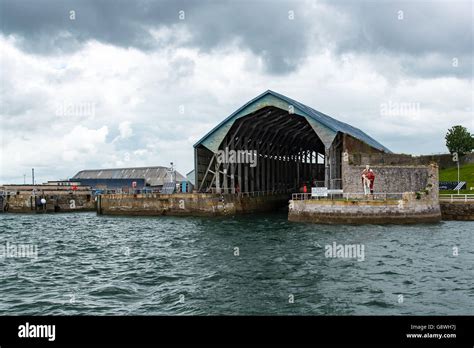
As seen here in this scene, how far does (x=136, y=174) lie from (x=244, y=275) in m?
94.2

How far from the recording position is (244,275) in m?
21.0

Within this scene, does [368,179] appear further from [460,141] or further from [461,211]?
[460,141]

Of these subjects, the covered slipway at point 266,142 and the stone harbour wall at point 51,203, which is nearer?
the covered slipway at point 266,142

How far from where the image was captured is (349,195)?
4647 centimetres

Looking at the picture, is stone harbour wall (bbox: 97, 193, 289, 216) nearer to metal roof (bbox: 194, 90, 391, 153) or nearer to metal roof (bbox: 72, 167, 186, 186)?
metal roof (bbox: 194, 90, 391, 153)

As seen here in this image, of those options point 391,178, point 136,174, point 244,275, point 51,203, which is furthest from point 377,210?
point 136,174

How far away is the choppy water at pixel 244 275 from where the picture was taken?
16.1 meters

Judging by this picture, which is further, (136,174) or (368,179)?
(136,174)

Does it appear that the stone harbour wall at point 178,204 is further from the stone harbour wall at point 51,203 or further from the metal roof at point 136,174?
the metal roof at point 136,174

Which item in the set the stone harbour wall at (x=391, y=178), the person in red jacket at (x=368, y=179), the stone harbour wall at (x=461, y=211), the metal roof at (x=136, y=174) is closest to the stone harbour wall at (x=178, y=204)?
the stone harbour wall at (x=391, y=178)

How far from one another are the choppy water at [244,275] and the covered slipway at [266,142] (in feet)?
61.4

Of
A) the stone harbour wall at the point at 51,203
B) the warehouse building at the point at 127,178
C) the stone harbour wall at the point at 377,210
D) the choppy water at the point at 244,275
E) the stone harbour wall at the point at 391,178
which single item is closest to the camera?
the choppy water at the point at 244,275

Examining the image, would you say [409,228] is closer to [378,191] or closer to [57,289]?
[378,191]

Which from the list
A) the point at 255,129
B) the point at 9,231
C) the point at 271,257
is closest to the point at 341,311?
the point at 271,257
